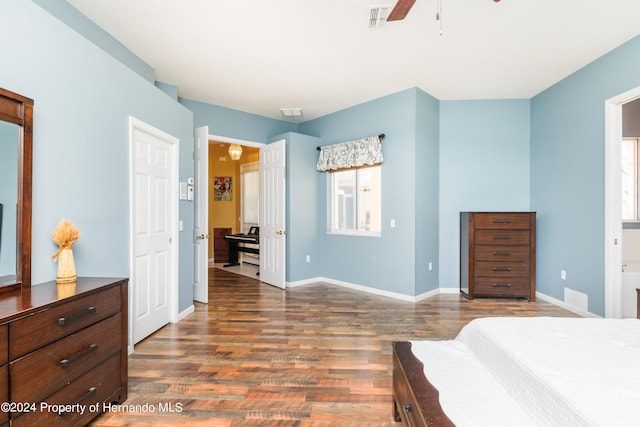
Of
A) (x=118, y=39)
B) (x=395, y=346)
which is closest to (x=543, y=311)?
(x=395, y=346)

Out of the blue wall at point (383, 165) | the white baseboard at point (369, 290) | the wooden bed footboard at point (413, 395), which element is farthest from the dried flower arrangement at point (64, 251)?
the white baseboard at point (369, 290)

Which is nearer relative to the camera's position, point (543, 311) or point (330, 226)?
point (543, 311)

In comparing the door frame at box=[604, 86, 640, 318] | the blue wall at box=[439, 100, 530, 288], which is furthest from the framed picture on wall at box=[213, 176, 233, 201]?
the door frame at box=[604, 86, 640, 318]

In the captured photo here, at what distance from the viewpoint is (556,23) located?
8.59ft

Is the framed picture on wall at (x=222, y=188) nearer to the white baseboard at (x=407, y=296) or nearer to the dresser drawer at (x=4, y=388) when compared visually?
the white baseboard at (x=407, y=296)

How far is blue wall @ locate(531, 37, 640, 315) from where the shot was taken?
3.18 m

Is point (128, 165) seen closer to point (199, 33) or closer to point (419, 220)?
point (199, 33)

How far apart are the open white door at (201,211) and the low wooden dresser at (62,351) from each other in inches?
81.1

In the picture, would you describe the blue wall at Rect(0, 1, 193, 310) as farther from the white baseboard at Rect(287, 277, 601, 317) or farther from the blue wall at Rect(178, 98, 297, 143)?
the white baseboard at Rect(287, 277, 601, 317)

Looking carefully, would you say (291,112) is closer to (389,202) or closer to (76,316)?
(389,202)

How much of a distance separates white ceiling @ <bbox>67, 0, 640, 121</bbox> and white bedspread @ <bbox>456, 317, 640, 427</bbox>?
231cm

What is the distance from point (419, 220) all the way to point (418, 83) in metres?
1.73

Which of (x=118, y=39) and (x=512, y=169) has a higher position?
(x=118, y=39)

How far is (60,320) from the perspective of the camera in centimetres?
144
